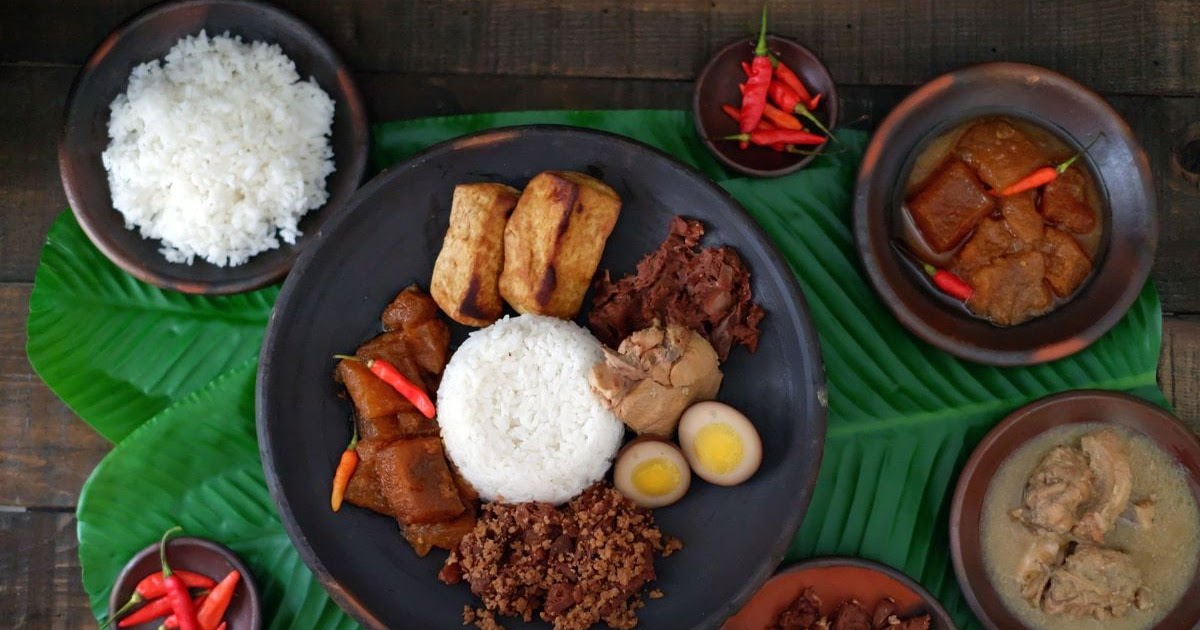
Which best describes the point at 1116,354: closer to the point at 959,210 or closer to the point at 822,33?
the point at 959,210

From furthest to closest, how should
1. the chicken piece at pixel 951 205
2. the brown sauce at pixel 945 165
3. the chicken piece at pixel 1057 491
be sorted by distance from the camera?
the brown sauce at pixel 945 165 < the chicken piece at pixel 951 205 < the chicken piece at pixel 1057 491

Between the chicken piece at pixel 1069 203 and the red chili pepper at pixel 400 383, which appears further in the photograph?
the chicken piece at pixel 1069 203

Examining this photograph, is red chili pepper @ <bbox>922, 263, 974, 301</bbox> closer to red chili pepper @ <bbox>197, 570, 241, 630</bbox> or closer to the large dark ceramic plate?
the large dark ceramic plate

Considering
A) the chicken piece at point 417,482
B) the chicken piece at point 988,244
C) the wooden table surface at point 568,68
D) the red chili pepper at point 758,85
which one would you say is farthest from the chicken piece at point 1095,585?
the chicken piece at point 417,482

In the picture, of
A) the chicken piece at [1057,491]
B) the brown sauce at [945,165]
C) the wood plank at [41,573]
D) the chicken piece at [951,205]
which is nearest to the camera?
the chicken piece at [1057,491]

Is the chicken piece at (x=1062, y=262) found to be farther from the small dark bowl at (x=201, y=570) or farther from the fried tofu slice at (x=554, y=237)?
the small dark bowl at (x=201, y=570)

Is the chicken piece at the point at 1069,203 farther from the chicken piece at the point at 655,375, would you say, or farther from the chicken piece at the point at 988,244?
the chicken piece at the point at 655,375

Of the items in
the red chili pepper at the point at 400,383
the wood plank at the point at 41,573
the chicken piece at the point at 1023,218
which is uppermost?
the chicken piece at the point at 1023,218

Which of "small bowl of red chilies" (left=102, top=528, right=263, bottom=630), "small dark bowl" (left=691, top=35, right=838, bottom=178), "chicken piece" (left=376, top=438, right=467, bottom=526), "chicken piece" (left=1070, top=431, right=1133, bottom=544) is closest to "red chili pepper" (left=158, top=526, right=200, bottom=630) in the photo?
"small bowl of red chilies" (left=102, top=528, right=263, bottom=630)

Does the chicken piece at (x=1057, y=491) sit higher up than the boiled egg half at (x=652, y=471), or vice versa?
the boiled egg half at (x=652, y=471)

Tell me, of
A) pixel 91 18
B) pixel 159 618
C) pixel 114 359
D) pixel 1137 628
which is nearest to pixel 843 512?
pixel 1137 628
